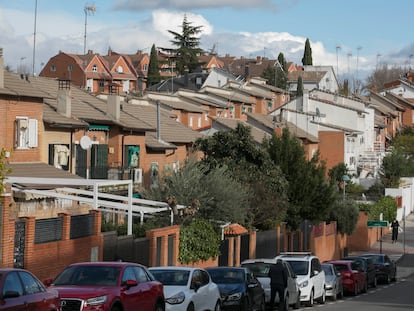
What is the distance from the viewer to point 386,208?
78375mm

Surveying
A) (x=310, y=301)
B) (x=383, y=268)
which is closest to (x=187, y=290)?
(x=310, y=301)

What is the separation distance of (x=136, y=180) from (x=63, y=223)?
861 inches

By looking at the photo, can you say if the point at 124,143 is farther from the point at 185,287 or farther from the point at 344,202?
the point at 185,287

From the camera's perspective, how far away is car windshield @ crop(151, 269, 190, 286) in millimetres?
22650

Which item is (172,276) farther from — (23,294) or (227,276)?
(23,294)

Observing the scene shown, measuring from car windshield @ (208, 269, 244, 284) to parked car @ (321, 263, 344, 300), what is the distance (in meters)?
10.3

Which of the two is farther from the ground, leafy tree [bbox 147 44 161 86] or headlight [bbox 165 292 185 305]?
leafy tree [bbox 147 44 161 86]

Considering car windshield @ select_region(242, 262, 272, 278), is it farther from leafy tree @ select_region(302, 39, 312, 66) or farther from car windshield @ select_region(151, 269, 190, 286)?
leafy tree @ select_region(302, 39, 312, 66)

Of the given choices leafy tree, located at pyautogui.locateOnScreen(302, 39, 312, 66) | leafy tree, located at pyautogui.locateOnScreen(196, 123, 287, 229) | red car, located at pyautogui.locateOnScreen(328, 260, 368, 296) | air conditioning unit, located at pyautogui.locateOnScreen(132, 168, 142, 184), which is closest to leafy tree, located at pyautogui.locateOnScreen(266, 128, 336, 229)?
leafy tree, located at pyautogui.locateOnScreen(196, 123, 287, 229)

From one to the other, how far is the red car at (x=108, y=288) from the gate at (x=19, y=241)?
220 inches

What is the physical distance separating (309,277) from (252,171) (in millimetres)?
15489

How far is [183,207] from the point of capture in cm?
3881

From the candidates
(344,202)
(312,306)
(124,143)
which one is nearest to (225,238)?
(312,306)

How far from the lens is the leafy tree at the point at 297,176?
54688 millimetres
